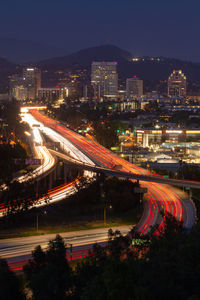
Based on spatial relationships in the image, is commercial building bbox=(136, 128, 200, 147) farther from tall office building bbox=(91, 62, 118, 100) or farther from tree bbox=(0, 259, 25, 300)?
tall office building bbox=(91, 62, 118, 100)

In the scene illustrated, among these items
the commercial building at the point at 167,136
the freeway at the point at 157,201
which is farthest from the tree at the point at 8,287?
the commercial building at the point at 167,136

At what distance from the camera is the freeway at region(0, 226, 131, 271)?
11.6 m

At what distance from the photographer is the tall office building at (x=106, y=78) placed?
409ft

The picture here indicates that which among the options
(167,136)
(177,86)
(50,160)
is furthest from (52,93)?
(50,160)

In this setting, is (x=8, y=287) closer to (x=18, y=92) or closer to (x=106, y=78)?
(x=18, y=92)

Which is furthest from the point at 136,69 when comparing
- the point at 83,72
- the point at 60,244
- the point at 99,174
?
the point at 60,244

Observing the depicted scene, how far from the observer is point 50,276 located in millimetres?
8180

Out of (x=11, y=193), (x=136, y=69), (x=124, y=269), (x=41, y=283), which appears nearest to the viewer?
(x=124, y=269)

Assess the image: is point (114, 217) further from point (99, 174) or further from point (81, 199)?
point (99, 174)

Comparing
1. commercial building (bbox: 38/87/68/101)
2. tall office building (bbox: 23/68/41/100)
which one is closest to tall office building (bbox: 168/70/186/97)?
tall office building (bbox: 23/68/41/100)

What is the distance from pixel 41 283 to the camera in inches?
319

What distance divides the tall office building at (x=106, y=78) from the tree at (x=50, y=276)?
113 metres

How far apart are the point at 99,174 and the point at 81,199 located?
3.15 metres

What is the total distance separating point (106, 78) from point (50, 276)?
124 metres
